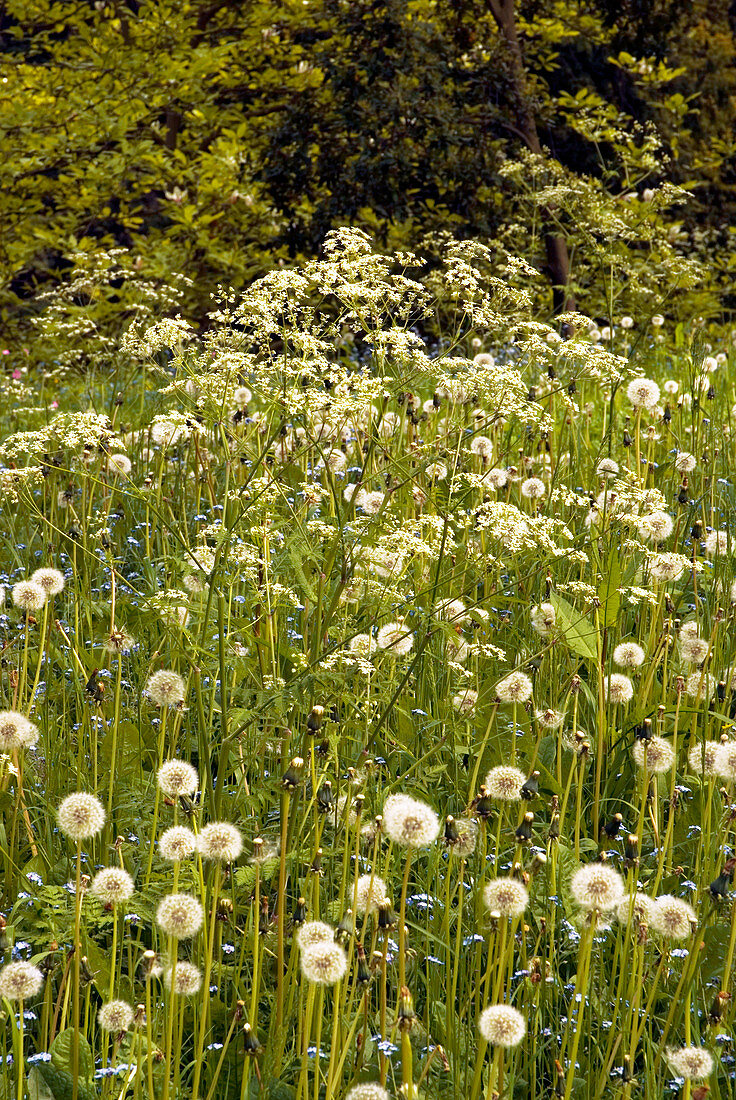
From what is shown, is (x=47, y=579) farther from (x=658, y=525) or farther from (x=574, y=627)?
(x=658, y=525)

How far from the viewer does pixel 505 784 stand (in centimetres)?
208

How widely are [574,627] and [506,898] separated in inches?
51.5

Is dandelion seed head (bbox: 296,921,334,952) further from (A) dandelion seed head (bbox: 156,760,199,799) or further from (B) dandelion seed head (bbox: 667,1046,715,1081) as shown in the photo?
(B) dandelion seed head (bbox: 667,1046,715,1081)

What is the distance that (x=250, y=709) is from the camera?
2.40 m

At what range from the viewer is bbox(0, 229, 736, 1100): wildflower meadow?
190 centimetres

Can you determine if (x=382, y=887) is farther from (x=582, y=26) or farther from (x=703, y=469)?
(x=582, y=26)

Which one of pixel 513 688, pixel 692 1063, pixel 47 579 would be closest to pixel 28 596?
pixel 47 579

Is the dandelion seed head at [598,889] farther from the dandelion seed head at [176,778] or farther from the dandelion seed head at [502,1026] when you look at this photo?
the dandelion seed head at [176,778]

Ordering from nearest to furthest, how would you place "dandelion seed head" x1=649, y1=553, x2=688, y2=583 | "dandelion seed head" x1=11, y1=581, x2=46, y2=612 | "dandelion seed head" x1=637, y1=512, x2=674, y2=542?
"dandelion seed head" x1=11, y1=581, x2=46, y2=612 → "dandelion seed head" x1=649, y1=553, x2=688, y2=583 → "dandelion seed head" x1=637, y1=512, x2=674, y2=542

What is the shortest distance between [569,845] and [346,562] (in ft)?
2.99

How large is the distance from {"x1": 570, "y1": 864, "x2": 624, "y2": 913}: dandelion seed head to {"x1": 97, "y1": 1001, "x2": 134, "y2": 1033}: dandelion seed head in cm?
77

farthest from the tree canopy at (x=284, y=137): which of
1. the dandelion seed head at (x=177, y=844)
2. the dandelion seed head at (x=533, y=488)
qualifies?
the dandelion seed head at (x=177, y=844)

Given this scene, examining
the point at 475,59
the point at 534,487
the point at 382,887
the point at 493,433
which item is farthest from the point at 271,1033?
the point at 475,59

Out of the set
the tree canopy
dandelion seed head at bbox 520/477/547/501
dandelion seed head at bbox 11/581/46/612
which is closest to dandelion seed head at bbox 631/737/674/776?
dandelion seed head at bbox 11/581/46/612
